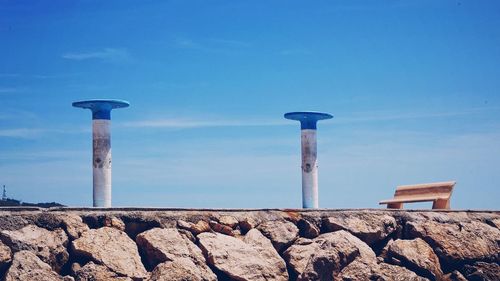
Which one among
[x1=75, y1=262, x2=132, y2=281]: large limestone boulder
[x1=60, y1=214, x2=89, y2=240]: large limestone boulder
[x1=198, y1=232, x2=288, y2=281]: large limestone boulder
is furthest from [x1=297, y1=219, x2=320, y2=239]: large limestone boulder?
[x1=60, y1=214, x2=89, y2=240]: large limestone boulder

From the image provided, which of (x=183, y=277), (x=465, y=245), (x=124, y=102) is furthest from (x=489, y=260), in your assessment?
(x=124, y=102)

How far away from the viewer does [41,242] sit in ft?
34.8

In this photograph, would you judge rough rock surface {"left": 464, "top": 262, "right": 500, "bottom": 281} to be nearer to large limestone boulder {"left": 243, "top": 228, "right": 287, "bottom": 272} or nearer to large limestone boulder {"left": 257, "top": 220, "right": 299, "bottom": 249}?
large limestone boulder {"left": 257, "top": 220, "right": 299, "bottom": 249}

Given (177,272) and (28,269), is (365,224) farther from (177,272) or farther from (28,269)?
(28,269)

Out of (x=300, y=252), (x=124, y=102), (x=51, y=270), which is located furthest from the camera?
(x=124, y=102)

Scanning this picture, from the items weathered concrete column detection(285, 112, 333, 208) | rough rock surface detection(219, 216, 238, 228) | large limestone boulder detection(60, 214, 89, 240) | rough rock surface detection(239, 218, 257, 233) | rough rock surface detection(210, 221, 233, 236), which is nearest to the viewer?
large limestone boulder detection(60, 214, 89, 240)

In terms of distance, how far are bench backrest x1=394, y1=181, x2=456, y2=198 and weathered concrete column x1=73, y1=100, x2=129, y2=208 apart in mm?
6139

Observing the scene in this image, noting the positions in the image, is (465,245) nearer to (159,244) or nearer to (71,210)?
(159,244)

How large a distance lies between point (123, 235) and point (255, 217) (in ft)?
7.67

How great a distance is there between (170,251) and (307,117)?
7.13 m

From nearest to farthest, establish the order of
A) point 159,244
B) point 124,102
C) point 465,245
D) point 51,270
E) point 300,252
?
1. point 51,270
2. point 159,244
3. point 300,252
4. point 465,245
5. point 124,102

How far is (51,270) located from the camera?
10.3 metres

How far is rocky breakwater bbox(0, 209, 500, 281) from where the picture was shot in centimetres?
1063

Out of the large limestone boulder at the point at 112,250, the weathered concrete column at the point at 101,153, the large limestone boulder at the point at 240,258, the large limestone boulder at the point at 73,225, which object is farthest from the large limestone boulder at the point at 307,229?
the weathered concrete column at the point at 101,153
